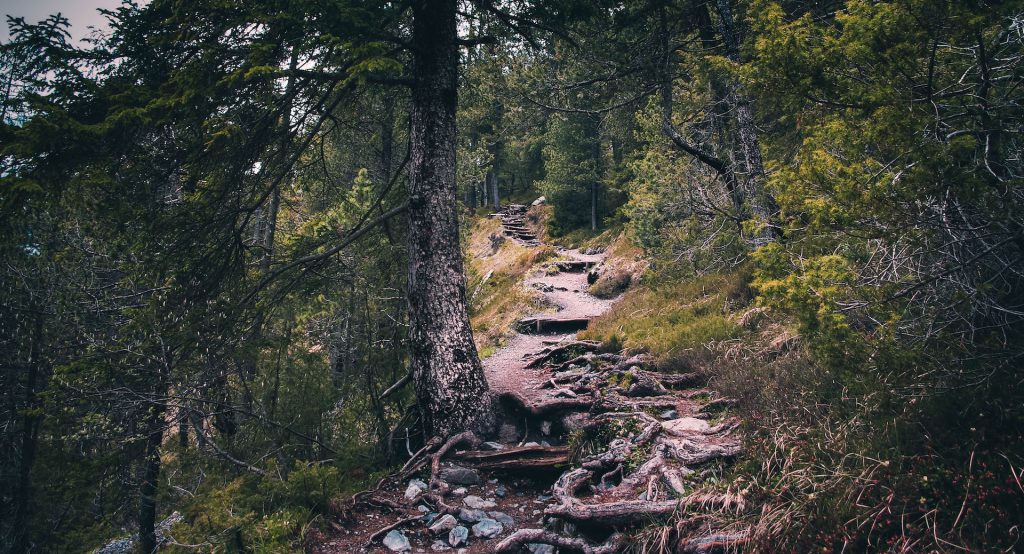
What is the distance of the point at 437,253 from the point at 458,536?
3185mm

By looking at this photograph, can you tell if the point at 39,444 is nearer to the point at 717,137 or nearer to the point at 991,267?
the point at 991,267

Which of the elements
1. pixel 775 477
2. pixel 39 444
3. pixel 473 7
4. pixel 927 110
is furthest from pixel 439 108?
pixel 39 444

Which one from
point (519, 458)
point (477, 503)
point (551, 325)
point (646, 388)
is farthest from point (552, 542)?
point (551, 325)

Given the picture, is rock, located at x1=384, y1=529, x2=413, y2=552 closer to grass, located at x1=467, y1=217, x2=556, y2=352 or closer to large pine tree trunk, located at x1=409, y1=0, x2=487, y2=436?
large pine tree trunk, located at x1=409, y1=0, x2=487, y2=436

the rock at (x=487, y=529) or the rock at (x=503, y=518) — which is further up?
the rock at (x=487, y=529)

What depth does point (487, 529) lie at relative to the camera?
4.30 m

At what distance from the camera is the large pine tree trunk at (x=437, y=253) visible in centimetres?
578

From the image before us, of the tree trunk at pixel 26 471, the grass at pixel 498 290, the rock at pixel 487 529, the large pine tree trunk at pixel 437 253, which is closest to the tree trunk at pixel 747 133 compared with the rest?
the large pine tree trunk at pixel 437 253

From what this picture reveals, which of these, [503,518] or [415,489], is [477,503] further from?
[415,489]

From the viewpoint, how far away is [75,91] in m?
4.32

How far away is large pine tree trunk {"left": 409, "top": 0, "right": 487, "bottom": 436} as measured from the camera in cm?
578

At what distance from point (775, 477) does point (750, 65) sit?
10.5ft

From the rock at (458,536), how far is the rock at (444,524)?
0.06m

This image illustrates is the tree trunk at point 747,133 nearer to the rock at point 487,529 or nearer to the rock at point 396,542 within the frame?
the rock at point 487,529
